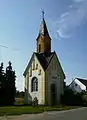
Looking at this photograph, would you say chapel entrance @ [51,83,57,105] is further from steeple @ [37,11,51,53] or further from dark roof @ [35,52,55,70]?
steeple @ [37,11,51,53]

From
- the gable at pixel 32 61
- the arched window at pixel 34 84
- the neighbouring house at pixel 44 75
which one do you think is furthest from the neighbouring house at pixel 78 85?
the arched window at pixel 34 84

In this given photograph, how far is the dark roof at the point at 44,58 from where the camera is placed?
163ft

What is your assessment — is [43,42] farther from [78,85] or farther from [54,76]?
[78,85]

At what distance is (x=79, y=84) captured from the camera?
257ft

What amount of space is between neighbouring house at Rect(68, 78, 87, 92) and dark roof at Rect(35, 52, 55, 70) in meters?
27.8

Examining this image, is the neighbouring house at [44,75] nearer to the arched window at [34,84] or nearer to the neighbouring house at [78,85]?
the arched window at [34,84]

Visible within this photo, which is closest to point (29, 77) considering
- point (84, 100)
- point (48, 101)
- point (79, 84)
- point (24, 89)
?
point (24, 89)

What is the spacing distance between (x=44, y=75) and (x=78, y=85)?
3160cm

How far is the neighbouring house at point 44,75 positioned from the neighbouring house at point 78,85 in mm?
25018

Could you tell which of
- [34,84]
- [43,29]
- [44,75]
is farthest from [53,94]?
[43,29]

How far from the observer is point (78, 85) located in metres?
78.1

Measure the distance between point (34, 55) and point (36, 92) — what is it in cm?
710

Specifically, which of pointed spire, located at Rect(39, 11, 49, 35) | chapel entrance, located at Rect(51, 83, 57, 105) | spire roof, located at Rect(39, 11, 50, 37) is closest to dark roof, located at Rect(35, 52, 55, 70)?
chapel entrance, located at Rect(51, 83, 57, 105)

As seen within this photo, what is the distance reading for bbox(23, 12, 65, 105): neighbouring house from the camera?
48.6 meters
